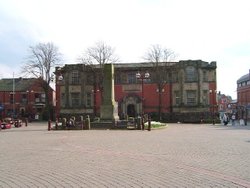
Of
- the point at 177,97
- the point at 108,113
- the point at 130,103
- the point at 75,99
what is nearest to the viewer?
the point at 108,113

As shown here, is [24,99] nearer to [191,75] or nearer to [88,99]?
[88,99]

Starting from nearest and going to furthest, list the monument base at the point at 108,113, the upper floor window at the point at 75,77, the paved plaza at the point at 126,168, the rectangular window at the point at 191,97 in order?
1. the paved plaza at the point at 126,168
2. the monument base at the point at 108,113
3. the rectangular window at the point at 191,97
4. the upper floor window at the point at 75,77

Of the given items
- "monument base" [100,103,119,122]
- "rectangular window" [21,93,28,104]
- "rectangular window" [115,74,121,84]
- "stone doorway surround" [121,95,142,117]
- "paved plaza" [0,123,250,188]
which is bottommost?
"paved plaza" [0,123,250,188]

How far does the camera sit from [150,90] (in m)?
73.1

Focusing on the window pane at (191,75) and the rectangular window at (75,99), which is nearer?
the window pane at (191,75)

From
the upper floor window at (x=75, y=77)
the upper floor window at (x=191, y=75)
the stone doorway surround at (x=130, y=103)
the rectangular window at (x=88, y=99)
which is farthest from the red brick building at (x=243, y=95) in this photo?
the upper floor window at (x=75, y=77)

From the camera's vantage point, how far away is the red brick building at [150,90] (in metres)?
70.8

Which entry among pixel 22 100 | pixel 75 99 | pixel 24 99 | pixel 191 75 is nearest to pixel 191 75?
pixel 191 75

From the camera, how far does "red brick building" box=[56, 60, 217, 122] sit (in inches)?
2785

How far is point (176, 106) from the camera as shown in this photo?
71.3 metres

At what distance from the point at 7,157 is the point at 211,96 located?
197 ft

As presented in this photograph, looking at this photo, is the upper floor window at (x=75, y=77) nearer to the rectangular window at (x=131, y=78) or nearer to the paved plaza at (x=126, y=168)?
the rectangular window at (x=131, y=78)

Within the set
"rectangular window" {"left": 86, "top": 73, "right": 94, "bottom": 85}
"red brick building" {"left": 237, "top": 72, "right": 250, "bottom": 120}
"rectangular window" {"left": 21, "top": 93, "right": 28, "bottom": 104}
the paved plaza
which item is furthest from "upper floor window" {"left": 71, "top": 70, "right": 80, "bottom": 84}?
the paved plaza

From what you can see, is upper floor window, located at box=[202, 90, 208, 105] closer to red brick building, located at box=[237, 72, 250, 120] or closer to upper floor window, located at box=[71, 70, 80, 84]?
red brick building, located at box=[237, 72, 250, 120]
